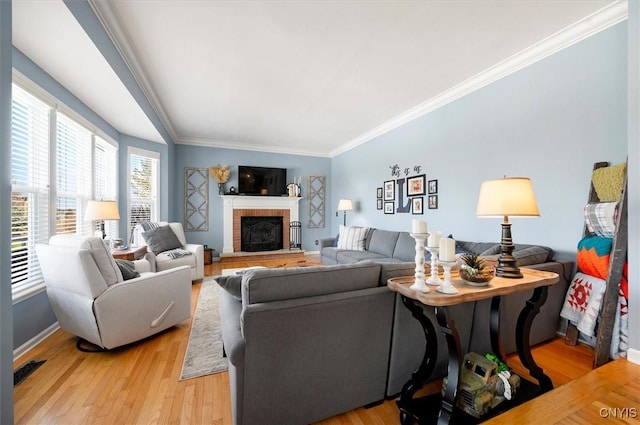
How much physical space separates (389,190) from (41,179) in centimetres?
450

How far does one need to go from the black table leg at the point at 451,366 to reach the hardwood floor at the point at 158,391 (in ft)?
1.00

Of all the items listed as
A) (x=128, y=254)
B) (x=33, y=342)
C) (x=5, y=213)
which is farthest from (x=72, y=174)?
(x=5, y=213)

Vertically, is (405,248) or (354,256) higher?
(405,248)

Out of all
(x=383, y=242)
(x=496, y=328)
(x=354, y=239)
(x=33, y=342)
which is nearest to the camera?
(x=496, y=328)

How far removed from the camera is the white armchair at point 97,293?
192cm

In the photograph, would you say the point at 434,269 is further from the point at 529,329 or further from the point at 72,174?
the point at 72,174

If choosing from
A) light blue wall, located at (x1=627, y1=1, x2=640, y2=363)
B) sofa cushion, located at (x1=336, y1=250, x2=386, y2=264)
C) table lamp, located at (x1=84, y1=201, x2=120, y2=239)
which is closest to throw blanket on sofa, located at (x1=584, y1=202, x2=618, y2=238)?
light blue wall, located at (x1=627, y1=1, x2=640, y2=363)

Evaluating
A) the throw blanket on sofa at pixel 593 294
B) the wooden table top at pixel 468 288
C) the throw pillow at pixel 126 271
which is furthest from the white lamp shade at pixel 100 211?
the throw blanket on sofa at pixel 593 294

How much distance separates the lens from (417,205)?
413 cm

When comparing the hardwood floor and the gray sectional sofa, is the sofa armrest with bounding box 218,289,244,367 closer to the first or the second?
the gray sectional sofa

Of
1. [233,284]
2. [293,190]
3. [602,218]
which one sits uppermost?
[293,190]

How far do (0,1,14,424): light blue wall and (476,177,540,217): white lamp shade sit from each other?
2575 mm

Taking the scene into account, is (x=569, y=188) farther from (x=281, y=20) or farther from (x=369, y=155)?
(x=369, y=155)

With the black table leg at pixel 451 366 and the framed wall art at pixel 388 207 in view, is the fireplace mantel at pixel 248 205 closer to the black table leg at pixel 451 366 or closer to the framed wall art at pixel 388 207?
the framed wall art at pixel 388 207
